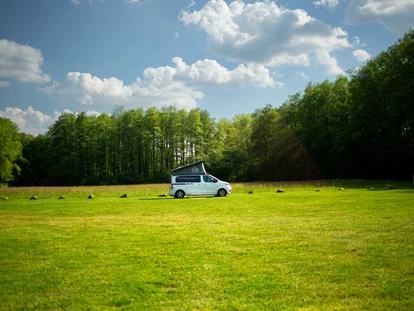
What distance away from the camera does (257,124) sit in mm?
68875

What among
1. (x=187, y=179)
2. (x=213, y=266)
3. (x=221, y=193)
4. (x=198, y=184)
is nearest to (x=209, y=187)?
(x=198, y=184)

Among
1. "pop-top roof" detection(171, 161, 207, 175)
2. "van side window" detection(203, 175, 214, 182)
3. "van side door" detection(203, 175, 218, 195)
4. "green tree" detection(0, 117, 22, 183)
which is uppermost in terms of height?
"green tree" detection(0, 117, 22, 183)

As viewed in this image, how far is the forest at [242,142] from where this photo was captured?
52.3 metres

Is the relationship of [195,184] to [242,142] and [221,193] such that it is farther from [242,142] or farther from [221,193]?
[242,142]

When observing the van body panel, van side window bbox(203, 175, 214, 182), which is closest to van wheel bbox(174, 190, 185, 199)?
the van body panel

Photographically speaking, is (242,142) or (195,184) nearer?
(195,184)

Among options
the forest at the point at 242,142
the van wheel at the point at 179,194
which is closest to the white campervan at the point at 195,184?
the van wheel at the point at 179,194

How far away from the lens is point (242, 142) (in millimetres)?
78062

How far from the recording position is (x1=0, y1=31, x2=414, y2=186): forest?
5228 centimetres

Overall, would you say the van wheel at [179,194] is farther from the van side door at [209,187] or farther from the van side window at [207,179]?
the van side window at [207,179]

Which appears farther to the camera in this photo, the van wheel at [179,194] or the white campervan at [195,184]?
the white campervan at [195,184]

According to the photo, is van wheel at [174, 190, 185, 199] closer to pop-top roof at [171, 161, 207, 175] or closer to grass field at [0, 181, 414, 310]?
pop-top roof at [171, 161, 207, 175]

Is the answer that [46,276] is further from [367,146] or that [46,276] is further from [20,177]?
[20,177]

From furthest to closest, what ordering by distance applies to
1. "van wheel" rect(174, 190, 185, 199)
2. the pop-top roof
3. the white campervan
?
the pop-top roof < the white campervan < "van wheel" rect(174, 190, 185, 199)
